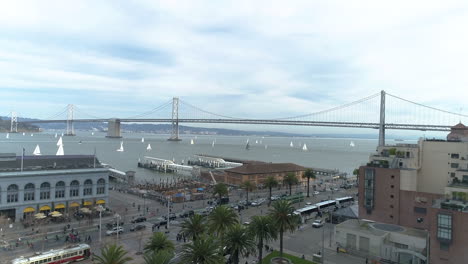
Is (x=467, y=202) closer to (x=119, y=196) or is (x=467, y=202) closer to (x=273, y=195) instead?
(x=273, y=195)

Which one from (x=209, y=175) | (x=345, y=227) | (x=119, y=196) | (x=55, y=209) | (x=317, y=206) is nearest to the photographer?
(x=345, y=227)

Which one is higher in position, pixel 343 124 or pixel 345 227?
pixel 343 124

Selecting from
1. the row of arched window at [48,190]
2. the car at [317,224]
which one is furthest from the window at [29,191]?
the car at [317,224]

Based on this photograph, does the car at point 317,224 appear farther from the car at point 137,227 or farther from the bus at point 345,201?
the car at point 137,227

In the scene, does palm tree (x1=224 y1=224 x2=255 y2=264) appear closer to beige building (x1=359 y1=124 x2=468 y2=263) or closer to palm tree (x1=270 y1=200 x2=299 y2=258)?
palm tree (x1=270 y1=200 x2=299 y2=258)

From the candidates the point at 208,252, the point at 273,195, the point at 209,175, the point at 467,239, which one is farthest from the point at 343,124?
the point at 208,252

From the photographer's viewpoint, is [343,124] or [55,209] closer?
[55,209]
